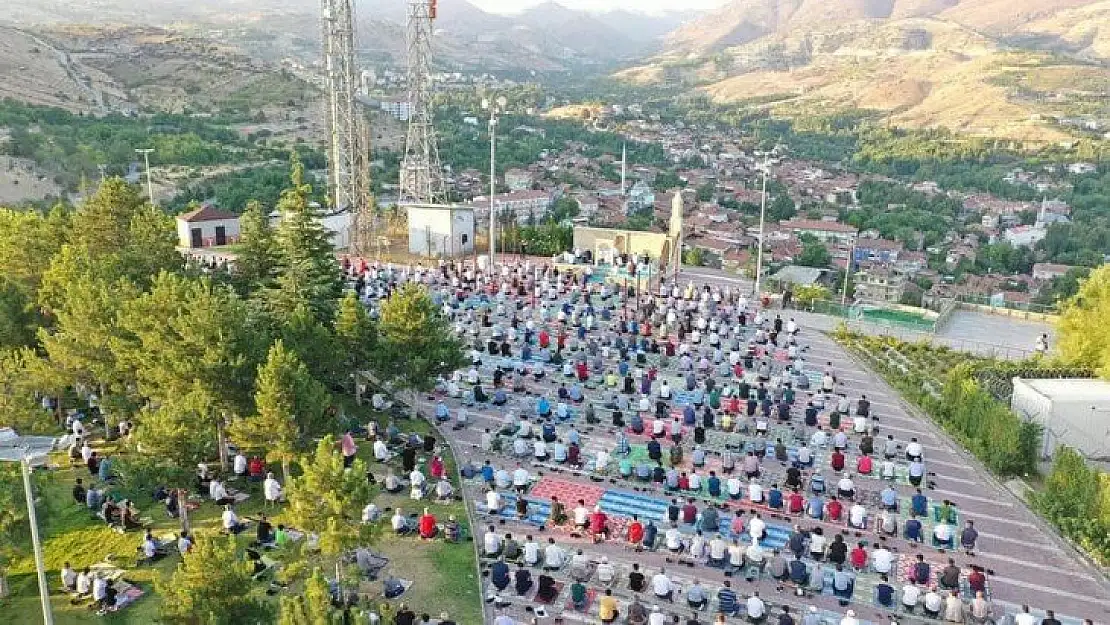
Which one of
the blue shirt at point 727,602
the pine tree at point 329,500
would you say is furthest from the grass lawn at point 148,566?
the blue shirt at point 727,602

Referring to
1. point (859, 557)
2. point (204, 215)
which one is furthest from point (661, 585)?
point (204, 215)

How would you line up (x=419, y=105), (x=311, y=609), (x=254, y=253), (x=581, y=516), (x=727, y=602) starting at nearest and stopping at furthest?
(x=311, y=609) → (x=727, y=602) → (x=581, y=516) → (x=254, y=253) → (x=419, y=105)

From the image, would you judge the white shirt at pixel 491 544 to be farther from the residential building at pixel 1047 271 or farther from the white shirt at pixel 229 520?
the residential building at pixel 1047 271

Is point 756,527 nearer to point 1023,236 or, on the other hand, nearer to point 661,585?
point 661,585

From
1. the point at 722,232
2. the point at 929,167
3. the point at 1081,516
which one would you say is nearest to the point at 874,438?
the point at 1081,516

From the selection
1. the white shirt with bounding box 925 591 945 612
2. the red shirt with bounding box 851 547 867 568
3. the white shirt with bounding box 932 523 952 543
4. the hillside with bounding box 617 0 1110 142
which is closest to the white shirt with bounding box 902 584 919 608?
the white shirt with bounding box 925 591 945 612

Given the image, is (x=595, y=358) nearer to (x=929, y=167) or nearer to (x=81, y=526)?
(x=81, y=526)
